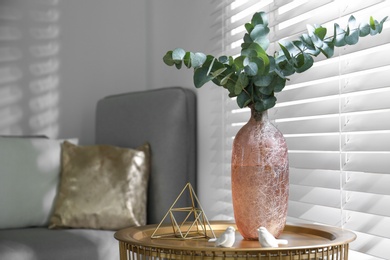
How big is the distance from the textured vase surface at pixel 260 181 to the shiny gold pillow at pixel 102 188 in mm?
1127

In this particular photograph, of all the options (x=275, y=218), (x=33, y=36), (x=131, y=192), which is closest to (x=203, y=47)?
(x=131, y=192)

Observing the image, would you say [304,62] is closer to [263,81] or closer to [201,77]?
[263,81]

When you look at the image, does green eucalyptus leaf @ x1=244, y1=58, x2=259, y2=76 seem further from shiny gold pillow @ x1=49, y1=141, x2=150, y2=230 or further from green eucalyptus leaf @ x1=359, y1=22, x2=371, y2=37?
shiny gold pillow @ x1=49, y1=141, x2=150, y2=230

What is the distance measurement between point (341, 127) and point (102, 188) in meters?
1.20

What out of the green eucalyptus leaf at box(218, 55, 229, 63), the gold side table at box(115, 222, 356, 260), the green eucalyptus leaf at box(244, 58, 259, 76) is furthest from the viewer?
the green eucalyptus leaf at box(218, 55, 229, 63)

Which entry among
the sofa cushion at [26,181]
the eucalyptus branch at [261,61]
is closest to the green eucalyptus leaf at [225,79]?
the eucalyptus branch at [261,61]

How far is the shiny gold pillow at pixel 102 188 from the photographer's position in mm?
2615

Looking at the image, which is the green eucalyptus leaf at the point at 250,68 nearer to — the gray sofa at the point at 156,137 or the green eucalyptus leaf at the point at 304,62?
the green eucalyptus leaf at the point at 304,62

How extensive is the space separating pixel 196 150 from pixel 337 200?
114cm

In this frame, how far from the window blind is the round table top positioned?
13 centimetres

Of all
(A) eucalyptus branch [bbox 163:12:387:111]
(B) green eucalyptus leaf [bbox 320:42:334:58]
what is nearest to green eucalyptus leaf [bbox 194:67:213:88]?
(A) eucalyptus branch [bbox 163:12:387:111]

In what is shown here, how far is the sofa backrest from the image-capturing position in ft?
9.15

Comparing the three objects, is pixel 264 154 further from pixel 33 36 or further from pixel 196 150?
pixel 33 36

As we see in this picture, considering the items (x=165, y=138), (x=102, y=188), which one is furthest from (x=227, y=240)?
(x=165, y=138)
